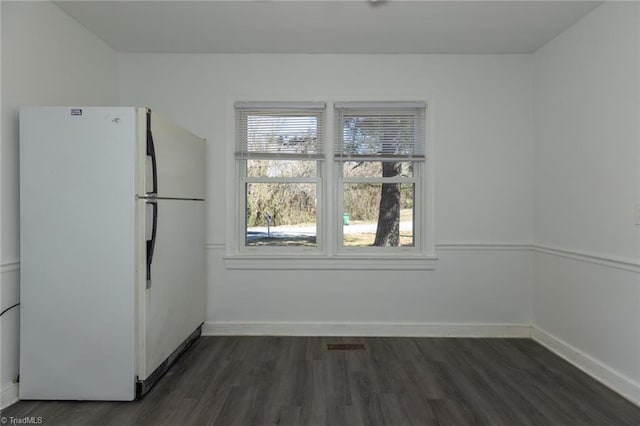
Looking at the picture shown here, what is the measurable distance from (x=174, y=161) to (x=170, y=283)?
2.94 ft

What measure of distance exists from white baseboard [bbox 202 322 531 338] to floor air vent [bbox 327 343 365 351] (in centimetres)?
19

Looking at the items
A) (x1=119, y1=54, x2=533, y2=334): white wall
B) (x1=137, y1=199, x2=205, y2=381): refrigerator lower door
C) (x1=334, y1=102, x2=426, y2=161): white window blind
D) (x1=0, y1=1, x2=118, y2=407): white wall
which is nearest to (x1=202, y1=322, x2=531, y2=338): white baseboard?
(x1=119, y1=54, x2=533, y2=334): white wall

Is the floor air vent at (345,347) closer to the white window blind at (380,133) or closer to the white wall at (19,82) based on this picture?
the white window blind at (380,133)

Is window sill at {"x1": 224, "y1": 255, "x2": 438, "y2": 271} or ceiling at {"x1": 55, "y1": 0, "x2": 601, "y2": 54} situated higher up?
ceiling at {"x1": 55, "y1": 0, "x2": 601, "y2": 54}

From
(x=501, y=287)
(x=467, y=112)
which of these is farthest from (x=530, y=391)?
(x=467, y=112)

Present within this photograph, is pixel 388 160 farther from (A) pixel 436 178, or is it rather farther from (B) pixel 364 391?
(B) pixel 364 391

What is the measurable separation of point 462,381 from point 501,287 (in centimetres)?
119

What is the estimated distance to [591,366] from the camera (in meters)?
2.46

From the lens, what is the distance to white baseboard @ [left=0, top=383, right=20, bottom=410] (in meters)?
2.04

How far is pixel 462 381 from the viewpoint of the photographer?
237 cm

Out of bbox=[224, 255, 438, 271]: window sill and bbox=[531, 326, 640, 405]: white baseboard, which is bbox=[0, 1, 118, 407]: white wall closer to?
bbox=[224, 255, 438, 271]: window sill

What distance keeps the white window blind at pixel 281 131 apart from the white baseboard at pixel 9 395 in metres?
2.31

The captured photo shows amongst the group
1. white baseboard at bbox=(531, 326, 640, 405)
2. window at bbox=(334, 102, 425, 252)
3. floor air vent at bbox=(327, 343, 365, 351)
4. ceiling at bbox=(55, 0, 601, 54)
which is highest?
ceiling at bbox=(55, 0, 601, 54)

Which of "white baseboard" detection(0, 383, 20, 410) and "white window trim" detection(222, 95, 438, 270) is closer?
Result: "white baseboard" detection(0, 383, 20, 410)
